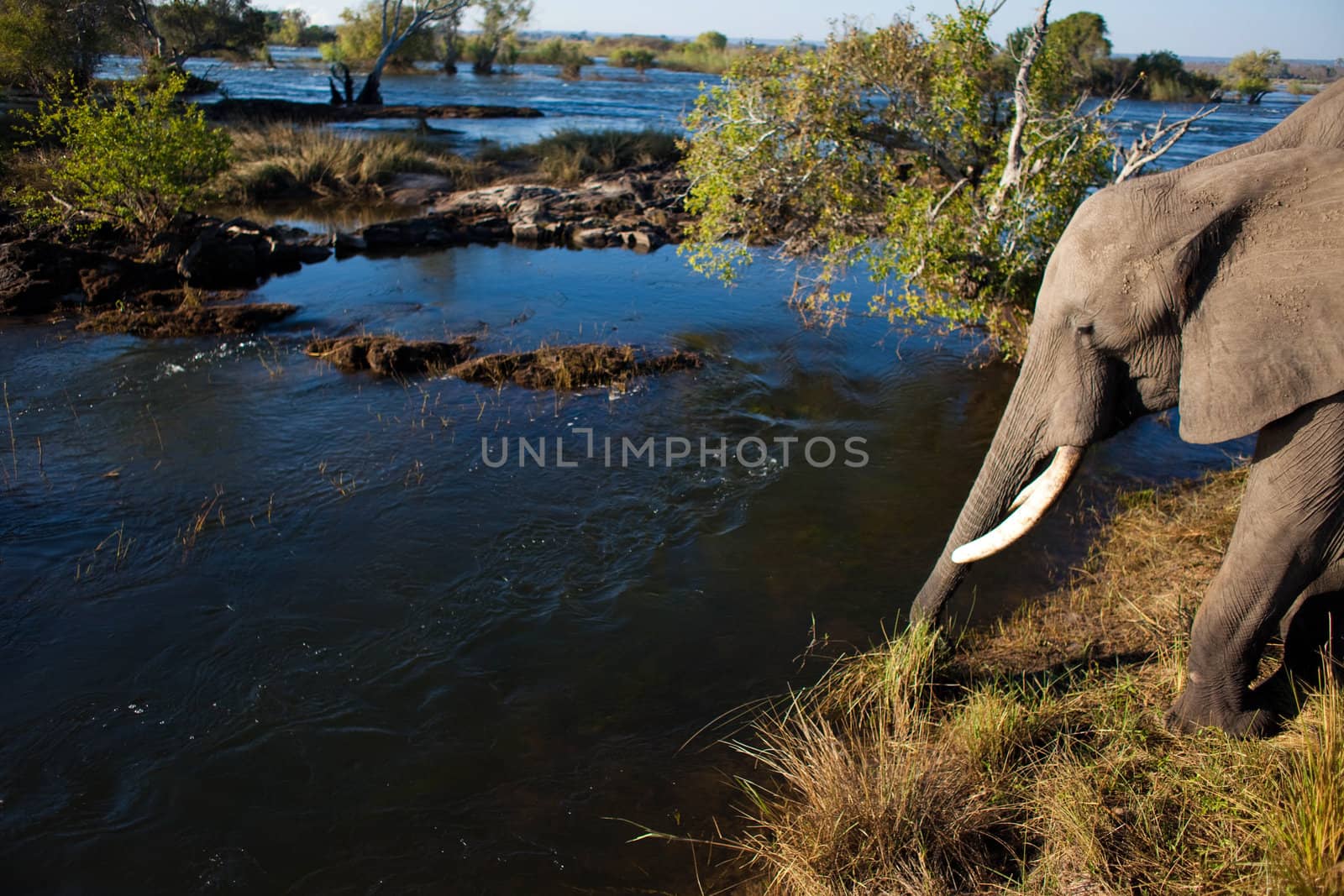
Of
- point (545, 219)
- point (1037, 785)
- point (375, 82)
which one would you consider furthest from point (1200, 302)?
point (375, 82)

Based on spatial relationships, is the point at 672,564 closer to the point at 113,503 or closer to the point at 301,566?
the point at 301,566

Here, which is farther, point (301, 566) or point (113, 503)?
point (113, 503)

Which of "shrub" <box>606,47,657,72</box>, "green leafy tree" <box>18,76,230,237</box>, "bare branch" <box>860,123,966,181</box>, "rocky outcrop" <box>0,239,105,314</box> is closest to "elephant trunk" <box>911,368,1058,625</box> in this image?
"bare branch" <box>860,123,966,181</box>

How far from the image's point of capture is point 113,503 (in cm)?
A: 676

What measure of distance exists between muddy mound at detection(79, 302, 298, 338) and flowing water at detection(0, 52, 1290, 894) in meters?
0.33

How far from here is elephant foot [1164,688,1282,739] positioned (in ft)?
12.9

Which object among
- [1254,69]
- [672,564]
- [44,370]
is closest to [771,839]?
[672,564]

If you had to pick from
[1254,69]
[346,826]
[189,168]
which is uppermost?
[1254,69]

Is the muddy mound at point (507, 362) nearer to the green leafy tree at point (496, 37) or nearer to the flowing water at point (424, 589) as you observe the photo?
the flowing water at point (424, 589)

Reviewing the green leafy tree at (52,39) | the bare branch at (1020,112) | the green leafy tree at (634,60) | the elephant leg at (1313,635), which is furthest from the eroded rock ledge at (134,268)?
the green leafy tree at (634,60)

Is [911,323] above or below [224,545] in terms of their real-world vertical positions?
above

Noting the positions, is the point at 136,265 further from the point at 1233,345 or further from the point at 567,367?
the point at 1233,345

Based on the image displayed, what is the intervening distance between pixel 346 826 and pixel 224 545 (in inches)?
115

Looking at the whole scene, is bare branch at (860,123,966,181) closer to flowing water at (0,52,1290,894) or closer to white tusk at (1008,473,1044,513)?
flowing water at (0,52,1290,894)
